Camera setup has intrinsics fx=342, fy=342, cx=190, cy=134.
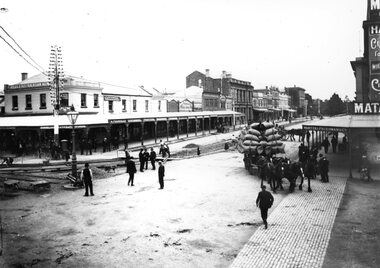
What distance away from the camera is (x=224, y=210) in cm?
1184

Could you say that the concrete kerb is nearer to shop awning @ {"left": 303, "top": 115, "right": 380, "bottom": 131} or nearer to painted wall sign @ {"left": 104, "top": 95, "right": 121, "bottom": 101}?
shop awning @ {"left": 303, "top": 115, "right": 380, "bottom": 131}

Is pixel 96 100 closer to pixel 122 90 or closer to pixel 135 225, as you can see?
pixel 122 90

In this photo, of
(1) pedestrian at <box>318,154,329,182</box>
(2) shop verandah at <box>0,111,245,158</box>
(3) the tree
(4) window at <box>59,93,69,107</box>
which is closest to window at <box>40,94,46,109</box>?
(2) shop verandah at <box>0,111,245,158</box>

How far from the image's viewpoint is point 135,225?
10.3 m

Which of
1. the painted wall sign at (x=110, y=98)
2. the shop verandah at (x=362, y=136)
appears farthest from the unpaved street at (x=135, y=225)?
the painted wall sign at (x=110, y=98)

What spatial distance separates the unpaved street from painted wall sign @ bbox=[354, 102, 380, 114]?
1080 centimetres

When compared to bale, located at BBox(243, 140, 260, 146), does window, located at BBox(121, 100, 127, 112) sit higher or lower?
higher

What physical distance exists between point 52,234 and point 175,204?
4501 mm

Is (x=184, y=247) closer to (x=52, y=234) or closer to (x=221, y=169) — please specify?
(x=52, y=234)

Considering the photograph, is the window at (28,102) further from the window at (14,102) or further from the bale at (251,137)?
the bale at (251,137)

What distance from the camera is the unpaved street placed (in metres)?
8.06

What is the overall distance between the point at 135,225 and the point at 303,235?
4.84 metres

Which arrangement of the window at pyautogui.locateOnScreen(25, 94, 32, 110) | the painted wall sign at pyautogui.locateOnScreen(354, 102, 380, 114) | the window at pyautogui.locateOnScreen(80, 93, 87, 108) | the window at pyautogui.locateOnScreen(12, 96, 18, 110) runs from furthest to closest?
1. the window at pyautogui.locateOnScreen(12, 96, 18, 110)
2. the window at pyautogui.locateOnScreen(25, 94, 32, 110)
3. the window at pyautogui.locateOnScreen(80, 93, 87, 108)
4. the painted wall sign at pyautogui.locateOnScreen(354, 102, 380, 114)

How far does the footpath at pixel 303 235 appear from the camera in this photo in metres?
7.61
